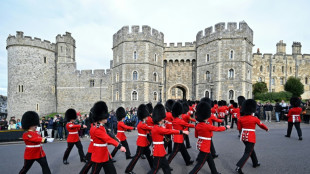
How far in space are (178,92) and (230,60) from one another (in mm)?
10562

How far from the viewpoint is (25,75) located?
94.1ft

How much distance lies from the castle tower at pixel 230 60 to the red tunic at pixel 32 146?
22.7m

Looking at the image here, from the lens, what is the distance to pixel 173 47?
28.9 m

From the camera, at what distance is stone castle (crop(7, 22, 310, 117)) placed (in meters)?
24.3

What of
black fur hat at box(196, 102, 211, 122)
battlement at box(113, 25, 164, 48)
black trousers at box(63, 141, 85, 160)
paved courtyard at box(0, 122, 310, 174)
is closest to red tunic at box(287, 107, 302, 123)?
paved courtyard at box(0, 122, 310, 174)

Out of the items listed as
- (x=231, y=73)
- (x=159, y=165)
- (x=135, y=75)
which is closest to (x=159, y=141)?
(x=159, y=165)

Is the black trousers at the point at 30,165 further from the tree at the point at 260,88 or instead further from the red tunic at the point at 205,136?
the tree at the point at 260,88

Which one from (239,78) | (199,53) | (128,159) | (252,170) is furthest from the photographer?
(199,53)

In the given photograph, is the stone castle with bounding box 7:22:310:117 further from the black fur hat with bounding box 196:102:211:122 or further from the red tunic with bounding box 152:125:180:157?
the red tunic with bounding box 152:125:180:157

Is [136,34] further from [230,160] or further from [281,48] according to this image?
[281,48]

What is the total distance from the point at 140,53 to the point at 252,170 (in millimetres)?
22012

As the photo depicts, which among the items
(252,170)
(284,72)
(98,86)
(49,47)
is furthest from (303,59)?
(49,47)

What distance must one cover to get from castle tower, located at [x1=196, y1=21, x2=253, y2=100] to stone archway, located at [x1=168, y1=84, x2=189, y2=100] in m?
4.69

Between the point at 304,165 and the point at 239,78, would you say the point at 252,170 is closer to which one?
the point at 304,165
